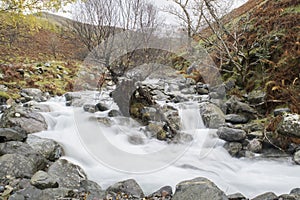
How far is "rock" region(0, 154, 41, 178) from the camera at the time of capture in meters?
2.99

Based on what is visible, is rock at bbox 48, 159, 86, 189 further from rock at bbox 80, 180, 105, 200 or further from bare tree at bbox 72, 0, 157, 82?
bare tree at bbox 72, 0, 157, 82

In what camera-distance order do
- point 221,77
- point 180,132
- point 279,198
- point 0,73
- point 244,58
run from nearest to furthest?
point 279,198 < point 180,132 < point 244,58 < point 221,77 < point 0,73

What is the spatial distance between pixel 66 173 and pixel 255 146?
3431 mm

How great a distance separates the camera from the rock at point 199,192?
2.50 m

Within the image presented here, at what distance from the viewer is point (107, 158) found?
4.56 m

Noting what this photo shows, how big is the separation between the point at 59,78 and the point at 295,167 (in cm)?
1133

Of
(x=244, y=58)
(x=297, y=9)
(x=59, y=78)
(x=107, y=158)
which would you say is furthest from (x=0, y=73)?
(x=297, y=9)

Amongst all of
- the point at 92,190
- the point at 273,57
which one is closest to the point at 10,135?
the point at 92,190

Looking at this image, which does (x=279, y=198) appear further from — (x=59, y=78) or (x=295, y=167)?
(x=59, y=78)

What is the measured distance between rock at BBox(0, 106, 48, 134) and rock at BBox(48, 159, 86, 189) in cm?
151

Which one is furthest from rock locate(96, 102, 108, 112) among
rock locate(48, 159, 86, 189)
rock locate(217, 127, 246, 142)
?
rock locate(217, 127, 246, 142)

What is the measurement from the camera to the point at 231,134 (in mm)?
4809

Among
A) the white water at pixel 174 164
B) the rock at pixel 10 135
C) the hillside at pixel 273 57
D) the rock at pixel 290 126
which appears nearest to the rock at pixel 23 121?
the white water at pixel 174 164

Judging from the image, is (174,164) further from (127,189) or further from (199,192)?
(199,192)
